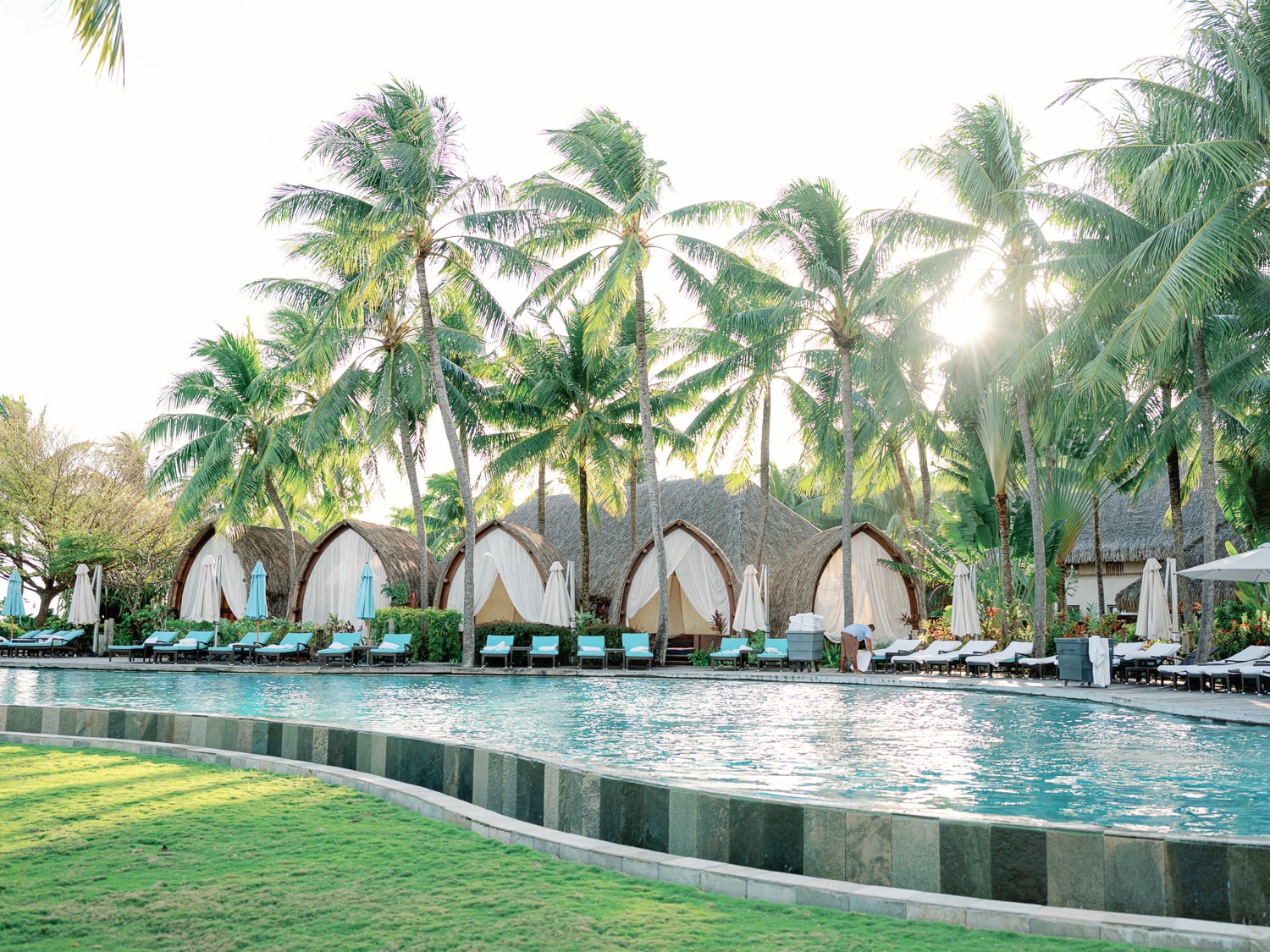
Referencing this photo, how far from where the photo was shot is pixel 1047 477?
22281mm

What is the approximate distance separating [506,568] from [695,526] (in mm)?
5345

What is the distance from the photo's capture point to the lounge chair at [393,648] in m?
20.1

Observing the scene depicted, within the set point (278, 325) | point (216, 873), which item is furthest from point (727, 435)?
point (216, 873)

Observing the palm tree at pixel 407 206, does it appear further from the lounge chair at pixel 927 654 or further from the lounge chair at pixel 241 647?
the lounge chair at pixel 927 654

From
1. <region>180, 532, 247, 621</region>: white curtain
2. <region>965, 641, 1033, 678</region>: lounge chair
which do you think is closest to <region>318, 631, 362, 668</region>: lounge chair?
<region>180, 532, 247, 621</region>: white curtain

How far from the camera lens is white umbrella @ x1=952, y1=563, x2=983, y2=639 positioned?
60.1 ft

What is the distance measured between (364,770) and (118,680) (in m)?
12.3

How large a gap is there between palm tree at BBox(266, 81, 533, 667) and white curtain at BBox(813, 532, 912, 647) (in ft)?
26.8

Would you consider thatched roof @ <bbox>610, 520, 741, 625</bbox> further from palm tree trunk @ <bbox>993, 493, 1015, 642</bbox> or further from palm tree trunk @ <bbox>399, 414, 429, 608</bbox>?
palm tree trunk @ <bbox>993, 493, 1015, 642</bbox>

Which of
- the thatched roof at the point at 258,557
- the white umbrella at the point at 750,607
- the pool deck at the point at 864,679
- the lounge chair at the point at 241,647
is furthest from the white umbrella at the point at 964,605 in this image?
the thatched roof at the point at 258,557

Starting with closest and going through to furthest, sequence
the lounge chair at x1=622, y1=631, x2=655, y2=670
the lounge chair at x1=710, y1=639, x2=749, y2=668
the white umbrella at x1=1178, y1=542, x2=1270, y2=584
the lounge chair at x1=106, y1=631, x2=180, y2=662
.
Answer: the white umbrella at x1=1178, y1=542, x2=1270, y2=584 → the lounge chair at x1=710, y1=639, x2=749, y2=668 → the lounge chair at x1=622, y1=631, x2=655, y2=670 → the lounge chair at x1=106, y1=631, x2=180, y2=662

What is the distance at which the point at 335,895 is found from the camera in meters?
4.06

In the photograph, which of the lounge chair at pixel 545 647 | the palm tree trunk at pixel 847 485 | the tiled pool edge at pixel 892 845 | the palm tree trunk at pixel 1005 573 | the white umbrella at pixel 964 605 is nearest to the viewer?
the tiled pool edge at pixel 892 845

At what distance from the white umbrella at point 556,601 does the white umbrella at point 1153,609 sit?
10.6 metres
